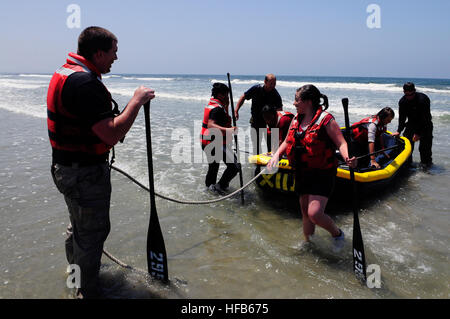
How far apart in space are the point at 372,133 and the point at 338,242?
286 cm

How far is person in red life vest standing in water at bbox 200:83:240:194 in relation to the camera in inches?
195

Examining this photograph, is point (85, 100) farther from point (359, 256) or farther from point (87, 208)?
point (359, 256)

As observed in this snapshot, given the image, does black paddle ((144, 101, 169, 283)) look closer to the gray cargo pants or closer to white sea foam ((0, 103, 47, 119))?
the gray cargo pants

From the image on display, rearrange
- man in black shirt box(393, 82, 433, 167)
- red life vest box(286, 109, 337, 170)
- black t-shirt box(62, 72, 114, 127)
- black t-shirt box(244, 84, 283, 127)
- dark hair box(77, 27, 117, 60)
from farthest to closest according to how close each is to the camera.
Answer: man in black shirt box(393, 82, 433, 167) < black t-shirt box(244, 84, 283, 127) < red life vest box(286, 109, 337, 170) < dark hair box(77, 27, 117, 60) < black t-shirt box(62, 72, 114, 127)

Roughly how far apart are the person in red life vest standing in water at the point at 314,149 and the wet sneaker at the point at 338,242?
0.59 ft

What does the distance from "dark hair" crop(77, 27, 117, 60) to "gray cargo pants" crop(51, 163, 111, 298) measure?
33.2 inches

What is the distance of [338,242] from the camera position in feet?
12.1

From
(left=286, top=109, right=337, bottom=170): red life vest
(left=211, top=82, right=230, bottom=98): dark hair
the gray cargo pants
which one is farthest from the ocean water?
(left=211, top=82, right=230, bottom=98): dark hair

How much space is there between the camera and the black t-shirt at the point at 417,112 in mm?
6754

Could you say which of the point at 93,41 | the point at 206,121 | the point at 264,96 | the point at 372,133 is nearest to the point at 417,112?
the point at 372,133

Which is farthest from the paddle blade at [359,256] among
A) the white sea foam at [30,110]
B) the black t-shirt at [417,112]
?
the white sea foam at [30,110]

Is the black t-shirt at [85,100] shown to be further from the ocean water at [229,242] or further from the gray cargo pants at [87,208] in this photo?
the ocean water at [229,242]
